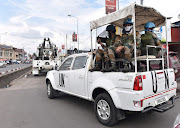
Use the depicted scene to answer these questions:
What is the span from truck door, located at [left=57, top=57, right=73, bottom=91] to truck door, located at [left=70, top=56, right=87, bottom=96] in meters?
0.27

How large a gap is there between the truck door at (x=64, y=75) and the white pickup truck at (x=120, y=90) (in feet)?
1.31

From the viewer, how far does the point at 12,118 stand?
3.97 metres

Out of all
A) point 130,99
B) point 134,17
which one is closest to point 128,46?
point 134,17

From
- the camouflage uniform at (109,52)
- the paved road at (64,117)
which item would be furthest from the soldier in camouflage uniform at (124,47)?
the paved road at (64,117)

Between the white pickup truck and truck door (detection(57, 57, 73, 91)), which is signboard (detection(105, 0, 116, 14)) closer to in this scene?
truck door (detection(57, 57, 73, 91))

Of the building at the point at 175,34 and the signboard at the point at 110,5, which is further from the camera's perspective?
the building at the point at 175,34

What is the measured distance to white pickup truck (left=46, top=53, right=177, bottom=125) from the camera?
9.23ft

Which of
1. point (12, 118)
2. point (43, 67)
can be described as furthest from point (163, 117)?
point (43, 67)

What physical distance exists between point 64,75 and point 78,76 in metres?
0.88

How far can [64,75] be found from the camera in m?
4.96

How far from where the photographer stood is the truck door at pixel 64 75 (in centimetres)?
480

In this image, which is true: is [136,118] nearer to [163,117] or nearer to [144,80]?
[163,117]

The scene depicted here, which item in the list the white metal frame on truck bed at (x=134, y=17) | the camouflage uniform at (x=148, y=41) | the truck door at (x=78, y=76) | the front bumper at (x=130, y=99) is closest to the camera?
the front bumper at (x=130, y=99)

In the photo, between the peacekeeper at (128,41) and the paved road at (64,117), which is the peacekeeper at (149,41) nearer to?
the peacekeeper at (128,41)
